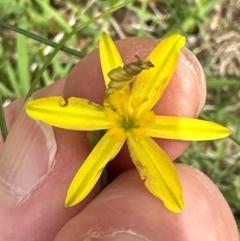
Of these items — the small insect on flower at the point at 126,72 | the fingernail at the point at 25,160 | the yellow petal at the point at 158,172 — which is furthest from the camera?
the fingernail at the point at 25,160

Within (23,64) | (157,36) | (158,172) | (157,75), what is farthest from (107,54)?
(157,36)

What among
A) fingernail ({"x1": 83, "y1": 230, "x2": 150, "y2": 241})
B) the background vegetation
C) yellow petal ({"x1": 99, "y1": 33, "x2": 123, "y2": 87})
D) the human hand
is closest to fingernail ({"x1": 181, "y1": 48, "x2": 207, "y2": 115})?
the human hand

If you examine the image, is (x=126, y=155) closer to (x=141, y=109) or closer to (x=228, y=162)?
(x=141, y=109)

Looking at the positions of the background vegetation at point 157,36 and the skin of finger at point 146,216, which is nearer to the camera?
the skin of finger at point 146,216

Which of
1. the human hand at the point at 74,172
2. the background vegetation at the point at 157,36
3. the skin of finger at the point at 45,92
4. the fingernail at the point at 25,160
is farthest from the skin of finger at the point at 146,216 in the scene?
the background vegetation at the point at 157,36

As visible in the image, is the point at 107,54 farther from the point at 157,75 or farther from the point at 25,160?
the point at 25,160

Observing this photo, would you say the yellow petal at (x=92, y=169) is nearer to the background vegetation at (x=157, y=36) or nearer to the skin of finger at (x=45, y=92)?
the skin of finger at (x=45, y=92)
